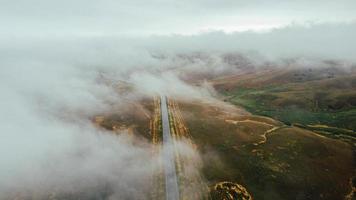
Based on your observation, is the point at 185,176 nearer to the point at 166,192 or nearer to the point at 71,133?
the point at 166,192

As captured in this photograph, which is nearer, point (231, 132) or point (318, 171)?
point (318, 171)

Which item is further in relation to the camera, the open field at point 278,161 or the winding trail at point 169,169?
the open field at point 278,161

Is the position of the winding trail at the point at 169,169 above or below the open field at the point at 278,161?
above

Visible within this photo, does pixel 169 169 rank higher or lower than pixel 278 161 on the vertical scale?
higher

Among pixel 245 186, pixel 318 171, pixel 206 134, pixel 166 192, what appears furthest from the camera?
pixel 206 134

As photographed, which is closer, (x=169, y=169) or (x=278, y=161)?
(x=169, y=169)

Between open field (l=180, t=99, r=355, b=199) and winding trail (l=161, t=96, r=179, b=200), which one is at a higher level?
winding trail (l=161, t=96, r=179, b=200)

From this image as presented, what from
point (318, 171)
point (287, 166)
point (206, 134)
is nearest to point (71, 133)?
point (206, 134)

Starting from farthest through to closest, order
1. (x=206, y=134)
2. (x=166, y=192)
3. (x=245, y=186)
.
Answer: (x=206, y=134)
(x=245, y=186)
(x=166, y=192)

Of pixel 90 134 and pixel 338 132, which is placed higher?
pixel 90 134

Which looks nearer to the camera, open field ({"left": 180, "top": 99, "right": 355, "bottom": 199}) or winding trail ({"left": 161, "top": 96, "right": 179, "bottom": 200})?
winding trail ({"left": 161, "top": 96, "right": 179, "bottom": 200})
